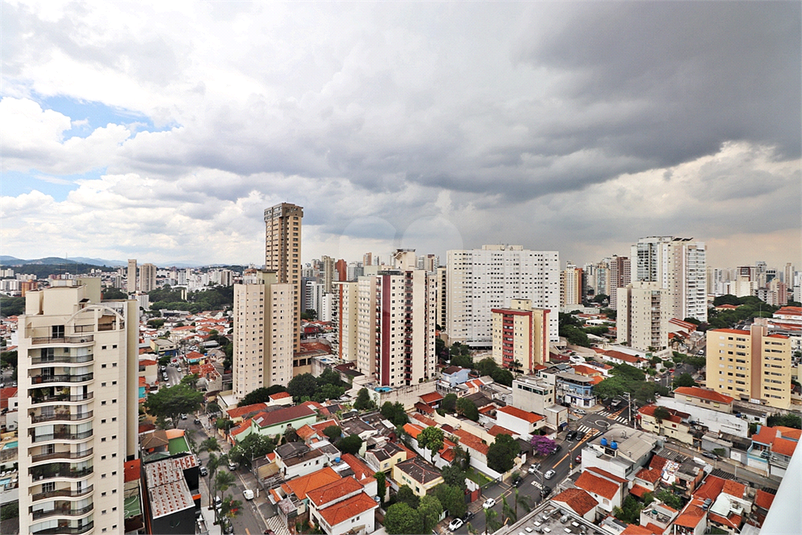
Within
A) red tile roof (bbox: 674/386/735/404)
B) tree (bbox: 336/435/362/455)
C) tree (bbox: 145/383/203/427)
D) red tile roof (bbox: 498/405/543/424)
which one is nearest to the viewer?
tree (bbox: 336/435/362/455)

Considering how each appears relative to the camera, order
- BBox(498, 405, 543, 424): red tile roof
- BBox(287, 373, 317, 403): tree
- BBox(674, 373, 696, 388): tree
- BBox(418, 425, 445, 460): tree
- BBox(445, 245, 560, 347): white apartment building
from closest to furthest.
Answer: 1. BBox(418, 425, 445, 460): tree
2. BBox(498, 405, 543, 424): red tile roof
3. BBox(674, 373, 696, 388): tree
4. BBox(287, 373, 317, 403): tree
5. BBox(445, 245, 560, 347): white apartment building

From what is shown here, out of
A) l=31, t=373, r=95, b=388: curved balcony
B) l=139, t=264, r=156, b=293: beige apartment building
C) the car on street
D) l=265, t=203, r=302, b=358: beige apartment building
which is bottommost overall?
the car on street

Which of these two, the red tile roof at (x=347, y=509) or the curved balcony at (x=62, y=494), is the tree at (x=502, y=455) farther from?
the curved balcony at (x=62, y=494)

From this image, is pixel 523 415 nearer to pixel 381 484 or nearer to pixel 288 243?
pixel 381 484

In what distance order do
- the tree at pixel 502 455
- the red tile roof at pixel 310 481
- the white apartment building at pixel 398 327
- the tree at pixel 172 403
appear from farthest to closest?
the white apartment building at pixel 398 327, the tree at pixel 172 403, the tree at pixel 502 455, the red tile roof at pixel 310 481

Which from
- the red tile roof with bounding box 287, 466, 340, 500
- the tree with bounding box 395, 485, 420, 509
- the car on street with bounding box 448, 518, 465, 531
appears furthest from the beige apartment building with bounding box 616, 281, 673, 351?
the red tile roof with bounding box 287, 466, 340, 500

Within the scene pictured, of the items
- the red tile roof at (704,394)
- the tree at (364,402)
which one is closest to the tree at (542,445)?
the red tile roof at (704,394)

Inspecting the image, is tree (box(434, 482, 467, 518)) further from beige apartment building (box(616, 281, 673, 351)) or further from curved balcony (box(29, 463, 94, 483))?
beige apartment building (box(616, 281, 673, 351))
